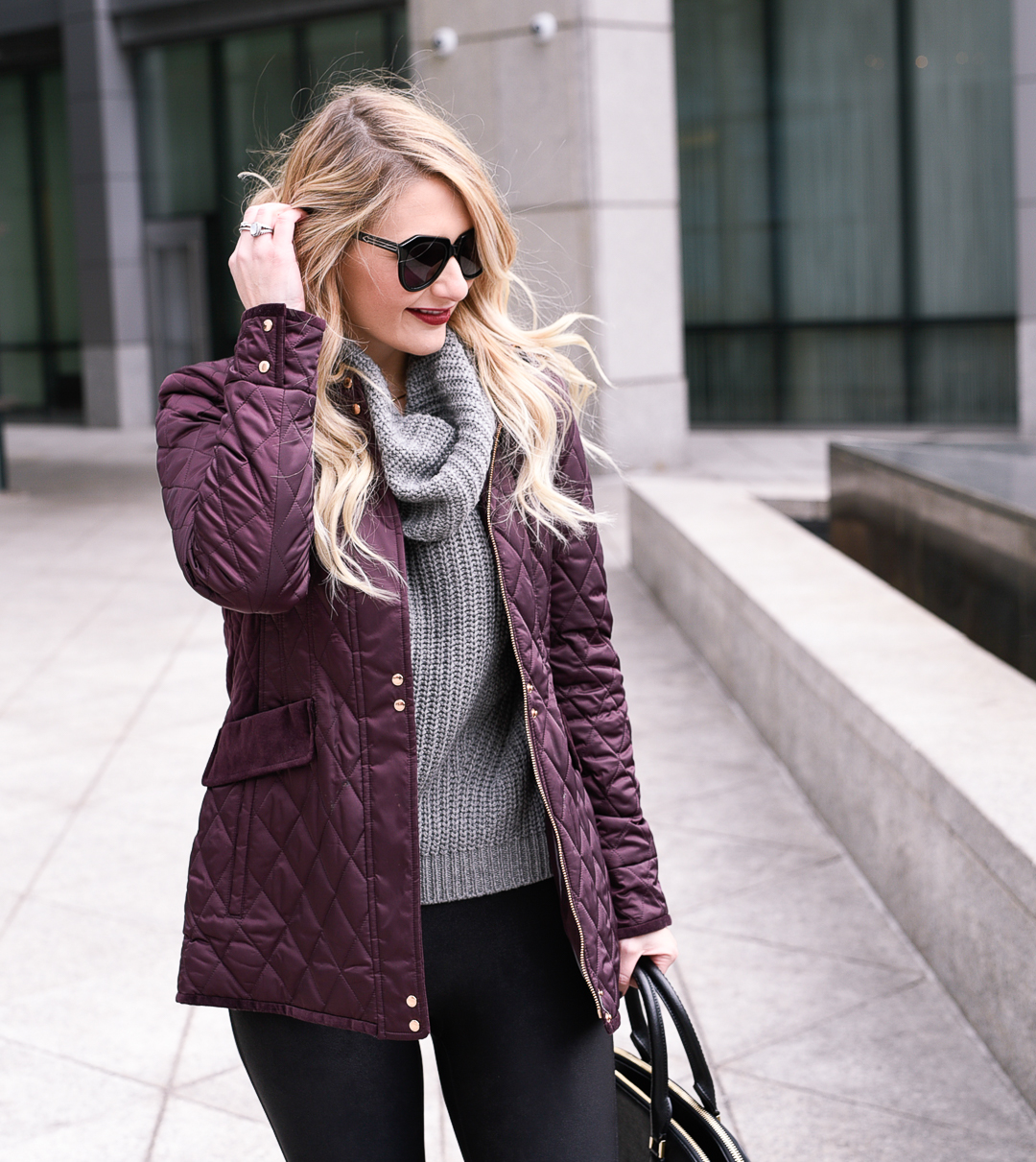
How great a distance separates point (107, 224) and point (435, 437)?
22560 millimetres

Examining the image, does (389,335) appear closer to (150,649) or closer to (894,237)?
(150,649)

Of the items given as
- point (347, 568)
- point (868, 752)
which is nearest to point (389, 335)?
point (347, 568)

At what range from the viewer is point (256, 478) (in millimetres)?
1712

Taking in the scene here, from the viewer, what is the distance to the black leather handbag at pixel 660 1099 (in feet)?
6.03

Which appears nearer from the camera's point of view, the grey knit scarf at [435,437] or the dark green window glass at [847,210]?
the grey knit scarf at [435,437]

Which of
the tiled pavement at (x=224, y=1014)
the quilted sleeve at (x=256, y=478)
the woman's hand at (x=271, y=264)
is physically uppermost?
the woman's hand at (x=271, y=264)

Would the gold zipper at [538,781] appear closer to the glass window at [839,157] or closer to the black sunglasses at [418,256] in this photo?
the black sunglasses at [418,256]

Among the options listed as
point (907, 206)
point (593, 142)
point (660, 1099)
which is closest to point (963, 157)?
point (907, 206)

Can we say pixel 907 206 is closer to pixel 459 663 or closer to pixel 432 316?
pixel 432 316

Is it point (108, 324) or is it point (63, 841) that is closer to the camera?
point (63, 841)

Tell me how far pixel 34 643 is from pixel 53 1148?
5270mm

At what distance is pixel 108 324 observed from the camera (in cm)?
2292

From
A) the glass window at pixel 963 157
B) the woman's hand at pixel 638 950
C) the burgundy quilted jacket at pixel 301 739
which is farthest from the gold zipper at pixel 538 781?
the glass window at pixel 963 157

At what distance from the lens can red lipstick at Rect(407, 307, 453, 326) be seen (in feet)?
6.22
